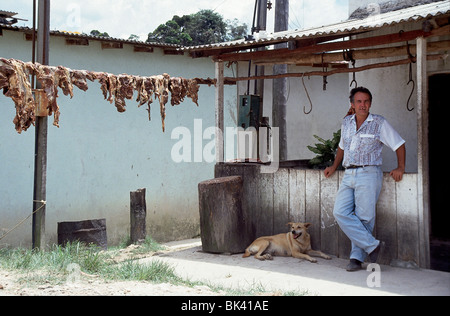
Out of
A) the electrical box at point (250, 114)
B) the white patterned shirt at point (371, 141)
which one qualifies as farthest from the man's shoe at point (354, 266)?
the electrical box at point (250, 114)

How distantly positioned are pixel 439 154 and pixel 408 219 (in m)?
2.57

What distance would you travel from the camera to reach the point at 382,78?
9.19 meters

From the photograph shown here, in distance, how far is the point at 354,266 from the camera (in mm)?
6973

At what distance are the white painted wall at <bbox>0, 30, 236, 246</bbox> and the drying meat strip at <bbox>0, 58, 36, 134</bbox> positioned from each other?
335 cm

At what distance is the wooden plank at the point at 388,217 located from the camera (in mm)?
7188

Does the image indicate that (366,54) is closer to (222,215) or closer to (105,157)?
(222,215)

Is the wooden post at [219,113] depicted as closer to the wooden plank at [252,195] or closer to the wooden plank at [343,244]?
the wooden plank at [252,195]

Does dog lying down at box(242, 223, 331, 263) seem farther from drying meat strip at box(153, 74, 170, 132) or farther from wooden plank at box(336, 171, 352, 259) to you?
drying meat strip at box(153, 74, 170, 132)

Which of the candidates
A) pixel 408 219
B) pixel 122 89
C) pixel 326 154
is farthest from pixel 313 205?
pixel 122 89

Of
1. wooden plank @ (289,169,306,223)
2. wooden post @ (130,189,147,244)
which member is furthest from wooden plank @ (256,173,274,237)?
wooden post @ (130,189,147,244)

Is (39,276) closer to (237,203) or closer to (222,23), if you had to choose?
(237,203)

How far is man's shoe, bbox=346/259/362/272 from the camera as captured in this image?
6.96 m

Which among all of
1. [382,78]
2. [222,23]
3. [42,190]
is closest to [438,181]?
[382,78]

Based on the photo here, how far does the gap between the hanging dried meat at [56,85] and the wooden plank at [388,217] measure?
10.8 feet
